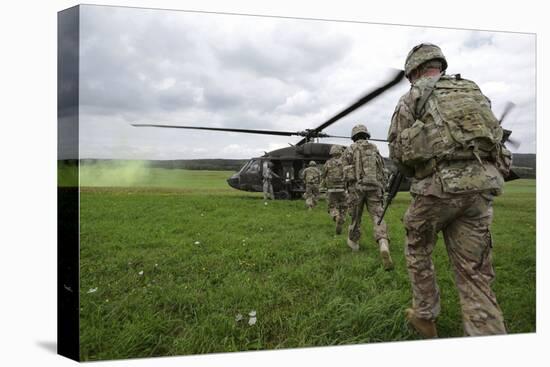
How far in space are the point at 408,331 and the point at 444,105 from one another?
196cm

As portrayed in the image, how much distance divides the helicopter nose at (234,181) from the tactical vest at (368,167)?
136 cm

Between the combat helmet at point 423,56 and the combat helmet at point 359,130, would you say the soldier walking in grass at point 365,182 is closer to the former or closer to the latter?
the combat helmet at point 359,130

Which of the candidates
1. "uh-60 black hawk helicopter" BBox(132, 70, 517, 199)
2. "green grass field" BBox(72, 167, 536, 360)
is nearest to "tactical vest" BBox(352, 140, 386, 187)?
"uh-60 black hawk helicopter" BBox(132, 70, 517, 199)

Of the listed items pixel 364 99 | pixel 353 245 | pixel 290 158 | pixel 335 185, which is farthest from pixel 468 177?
pixel 335 185

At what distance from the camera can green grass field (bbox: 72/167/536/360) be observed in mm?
3582

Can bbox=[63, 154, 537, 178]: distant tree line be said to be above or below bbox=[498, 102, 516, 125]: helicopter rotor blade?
below

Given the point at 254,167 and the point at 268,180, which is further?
the point at 268,180

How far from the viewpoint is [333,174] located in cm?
620

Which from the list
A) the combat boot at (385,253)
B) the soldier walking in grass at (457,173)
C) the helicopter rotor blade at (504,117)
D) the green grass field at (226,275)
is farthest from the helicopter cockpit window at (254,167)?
the helicopter rotor blade at (504,117)

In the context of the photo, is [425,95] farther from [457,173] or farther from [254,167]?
[254,167]

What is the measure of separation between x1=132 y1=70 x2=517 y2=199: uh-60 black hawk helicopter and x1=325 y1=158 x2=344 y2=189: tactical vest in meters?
0.11

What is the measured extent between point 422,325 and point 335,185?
9.33 ft

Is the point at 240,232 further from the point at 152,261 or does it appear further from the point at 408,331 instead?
the point at 408,331

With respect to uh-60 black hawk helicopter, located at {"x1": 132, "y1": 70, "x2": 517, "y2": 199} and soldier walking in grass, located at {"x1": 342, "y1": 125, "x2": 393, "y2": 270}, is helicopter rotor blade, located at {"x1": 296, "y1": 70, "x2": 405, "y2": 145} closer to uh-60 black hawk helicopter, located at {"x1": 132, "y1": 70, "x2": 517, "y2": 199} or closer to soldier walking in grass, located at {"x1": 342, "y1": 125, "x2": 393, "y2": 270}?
uh-60 black hawk helicopter, located at {"x1": 132, "y1": 70, "x2": 517, "y2": 199}
